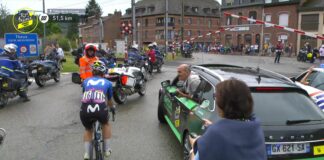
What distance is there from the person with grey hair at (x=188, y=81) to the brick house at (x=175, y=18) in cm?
6676

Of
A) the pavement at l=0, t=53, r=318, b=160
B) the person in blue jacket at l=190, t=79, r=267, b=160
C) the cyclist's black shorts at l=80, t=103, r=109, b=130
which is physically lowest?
the pavement at l=0, t=53, r=318, b=160

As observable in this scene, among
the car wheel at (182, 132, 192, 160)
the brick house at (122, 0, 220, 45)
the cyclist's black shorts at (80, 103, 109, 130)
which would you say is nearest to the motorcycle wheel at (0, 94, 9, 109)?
the cyclist's black shorts at (80, 103, 109, 130)

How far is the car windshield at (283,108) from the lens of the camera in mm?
4047

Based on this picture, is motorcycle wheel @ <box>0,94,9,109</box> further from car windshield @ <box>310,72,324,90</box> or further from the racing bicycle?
car windshield @ <box>310,72,324,90</box>

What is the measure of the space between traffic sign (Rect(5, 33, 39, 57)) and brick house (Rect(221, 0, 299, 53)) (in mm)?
29025

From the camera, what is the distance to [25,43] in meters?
18.3

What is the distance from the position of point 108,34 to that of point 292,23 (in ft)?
164

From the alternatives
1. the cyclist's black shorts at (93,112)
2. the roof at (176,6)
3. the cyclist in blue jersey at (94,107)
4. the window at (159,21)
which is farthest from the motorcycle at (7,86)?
the window at (159,21)

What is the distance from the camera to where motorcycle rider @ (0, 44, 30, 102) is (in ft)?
32.8

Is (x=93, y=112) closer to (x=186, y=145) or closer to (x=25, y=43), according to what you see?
(x=186, y=145)

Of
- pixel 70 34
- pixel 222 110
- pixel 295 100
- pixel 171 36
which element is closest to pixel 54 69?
pixel 295 100

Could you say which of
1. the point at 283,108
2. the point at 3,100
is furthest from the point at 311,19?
the point at 283,108

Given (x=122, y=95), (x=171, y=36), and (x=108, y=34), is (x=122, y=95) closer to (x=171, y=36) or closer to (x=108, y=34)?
(x=171, y=36)

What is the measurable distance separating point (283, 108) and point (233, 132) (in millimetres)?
2179
